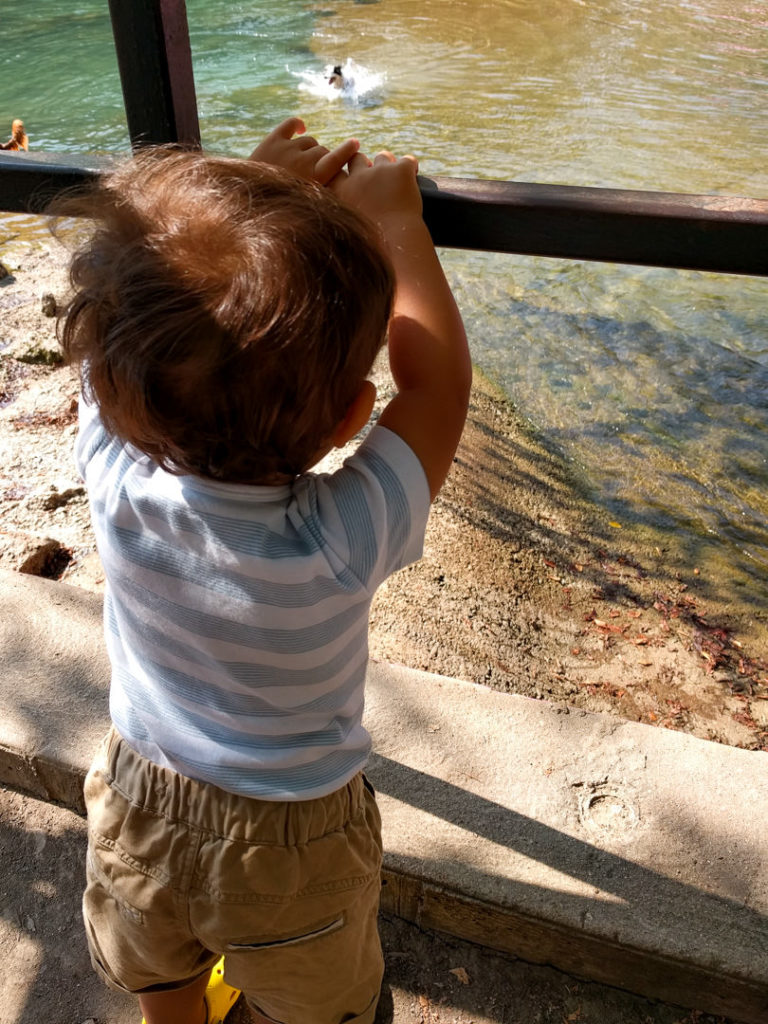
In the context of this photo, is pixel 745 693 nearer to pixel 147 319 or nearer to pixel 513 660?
pixel 513 660

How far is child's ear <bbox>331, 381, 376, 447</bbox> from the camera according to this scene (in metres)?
0.96

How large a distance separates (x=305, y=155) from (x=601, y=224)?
1.48ft

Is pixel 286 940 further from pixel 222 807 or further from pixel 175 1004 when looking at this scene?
pixel 175 1004

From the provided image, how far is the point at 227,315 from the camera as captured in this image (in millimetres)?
838

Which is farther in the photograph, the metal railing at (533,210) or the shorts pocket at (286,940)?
the metal railing at (533,210)

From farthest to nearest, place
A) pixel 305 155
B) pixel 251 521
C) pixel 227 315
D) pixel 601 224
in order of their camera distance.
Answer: pixel 601 224
pixel 305 155
pixel 251 521
pixel 227 315

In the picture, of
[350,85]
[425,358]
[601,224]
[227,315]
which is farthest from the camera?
[350,85]

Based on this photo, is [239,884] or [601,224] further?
[601,224]

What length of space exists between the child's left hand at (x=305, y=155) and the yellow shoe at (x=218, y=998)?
55.1 inches

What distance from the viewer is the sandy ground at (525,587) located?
2.90 m

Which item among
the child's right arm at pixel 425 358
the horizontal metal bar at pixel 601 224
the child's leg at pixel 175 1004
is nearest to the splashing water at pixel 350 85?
the horizontal metal bar at pixel 601 224

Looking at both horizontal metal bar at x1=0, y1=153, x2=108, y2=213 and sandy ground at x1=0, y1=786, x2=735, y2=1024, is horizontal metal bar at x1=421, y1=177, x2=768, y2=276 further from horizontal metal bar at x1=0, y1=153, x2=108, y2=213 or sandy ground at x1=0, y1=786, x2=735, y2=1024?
sandy ground at x1=0, y1=786, x2=735, y2=1024

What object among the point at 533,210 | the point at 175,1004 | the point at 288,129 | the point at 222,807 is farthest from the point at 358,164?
the point at 175,1004

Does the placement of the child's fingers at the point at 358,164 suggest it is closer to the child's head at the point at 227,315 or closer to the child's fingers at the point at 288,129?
the child's fingers at the point at 288,129
